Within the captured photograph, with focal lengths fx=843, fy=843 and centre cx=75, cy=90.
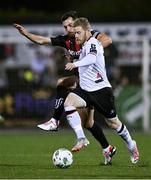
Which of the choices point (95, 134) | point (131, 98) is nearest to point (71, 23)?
point (95, 134)

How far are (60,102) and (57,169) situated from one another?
8.42ft

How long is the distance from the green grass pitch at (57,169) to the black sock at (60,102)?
786 mm

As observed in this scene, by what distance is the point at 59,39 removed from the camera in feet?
47.4

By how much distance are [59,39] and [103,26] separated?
474 inches

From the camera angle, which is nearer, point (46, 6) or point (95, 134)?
point (95, 134)

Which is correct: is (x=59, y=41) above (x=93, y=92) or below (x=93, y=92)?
above

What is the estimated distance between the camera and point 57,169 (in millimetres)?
12711

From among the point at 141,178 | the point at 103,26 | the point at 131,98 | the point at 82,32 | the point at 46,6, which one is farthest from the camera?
the point at 46,6

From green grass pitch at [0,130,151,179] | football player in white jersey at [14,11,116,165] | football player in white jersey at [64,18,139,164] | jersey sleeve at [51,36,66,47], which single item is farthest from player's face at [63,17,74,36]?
green grass pitch at [0,130,151,179]

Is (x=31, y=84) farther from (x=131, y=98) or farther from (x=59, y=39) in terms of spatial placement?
(x=59, y=39)

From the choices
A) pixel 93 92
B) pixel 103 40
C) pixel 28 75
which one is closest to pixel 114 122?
pixel 93 92

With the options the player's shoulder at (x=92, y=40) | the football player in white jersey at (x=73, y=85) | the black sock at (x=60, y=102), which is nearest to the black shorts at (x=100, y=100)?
the football player in white jersey at (x=73, y=85)

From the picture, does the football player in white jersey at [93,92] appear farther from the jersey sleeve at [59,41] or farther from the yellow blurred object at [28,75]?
the yellow blurred object at [28,75]

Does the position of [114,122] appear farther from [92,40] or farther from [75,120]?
[92,40]
